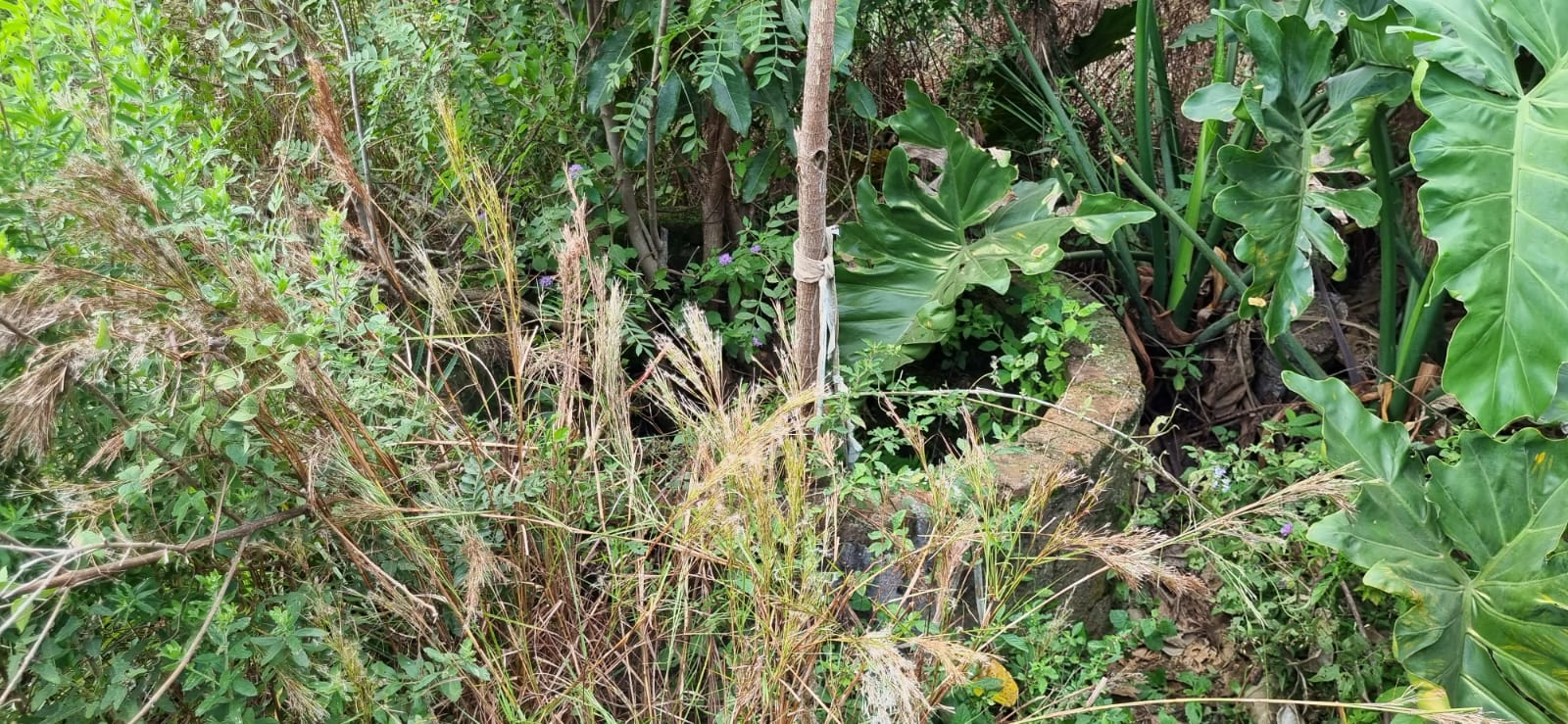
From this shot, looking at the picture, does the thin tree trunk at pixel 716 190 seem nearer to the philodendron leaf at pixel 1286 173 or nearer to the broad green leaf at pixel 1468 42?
the philodendron leaf at pixel 1286 173

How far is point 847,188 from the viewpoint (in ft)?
8.89

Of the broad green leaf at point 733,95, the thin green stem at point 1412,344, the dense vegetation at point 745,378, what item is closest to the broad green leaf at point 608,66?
the dense vegetation at point 745,378

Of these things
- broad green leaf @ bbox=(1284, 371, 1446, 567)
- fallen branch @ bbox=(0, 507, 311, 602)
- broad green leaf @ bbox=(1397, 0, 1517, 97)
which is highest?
broad green leaf @ bbox=(1397, 0, 1517, 97)

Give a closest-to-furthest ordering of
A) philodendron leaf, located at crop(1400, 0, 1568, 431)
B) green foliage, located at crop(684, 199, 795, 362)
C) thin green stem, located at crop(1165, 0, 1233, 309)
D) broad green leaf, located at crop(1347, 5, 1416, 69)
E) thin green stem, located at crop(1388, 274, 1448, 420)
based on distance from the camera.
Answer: philodendron leaf, located at crop(1400, 0, 1568, 431) → broad green leaf, located at crop(1347, 5, 1416, 69) → thin green stem, located at crop(1388, 274, 1448, 420) → green foliage, located at crop(684, 199, 795, 362) → thin green stem, located at crop(1165, 0, 1233, 309)

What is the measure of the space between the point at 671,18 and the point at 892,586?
4.17 feet

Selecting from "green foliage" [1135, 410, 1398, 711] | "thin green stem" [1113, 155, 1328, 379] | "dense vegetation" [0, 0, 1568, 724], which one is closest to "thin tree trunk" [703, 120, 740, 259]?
"dense vegetation" [0, 0, 1568, 724]

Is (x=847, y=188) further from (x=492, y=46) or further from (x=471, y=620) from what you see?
(x=471, y=620)

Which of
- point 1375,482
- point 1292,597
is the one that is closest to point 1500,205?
point 1375,482

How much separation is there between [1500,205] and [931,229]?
1.11 m

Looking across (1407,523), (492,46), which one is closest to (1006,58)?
(492,46)

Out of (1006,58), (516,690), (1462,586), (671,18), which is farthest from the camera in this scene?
(1006,58)

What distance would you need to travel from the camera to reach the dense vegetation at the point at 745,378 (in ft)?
4.34

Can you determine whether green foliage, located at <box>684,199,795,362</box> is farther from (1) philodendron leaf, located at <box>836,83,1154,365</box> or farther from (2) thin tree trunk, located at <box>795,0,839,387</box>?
(2) thin tree trunk, located at <box>795,0,839,387</box>

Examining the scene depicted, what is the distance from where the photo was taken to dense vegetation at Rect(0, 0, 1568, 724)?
1.32 meters
